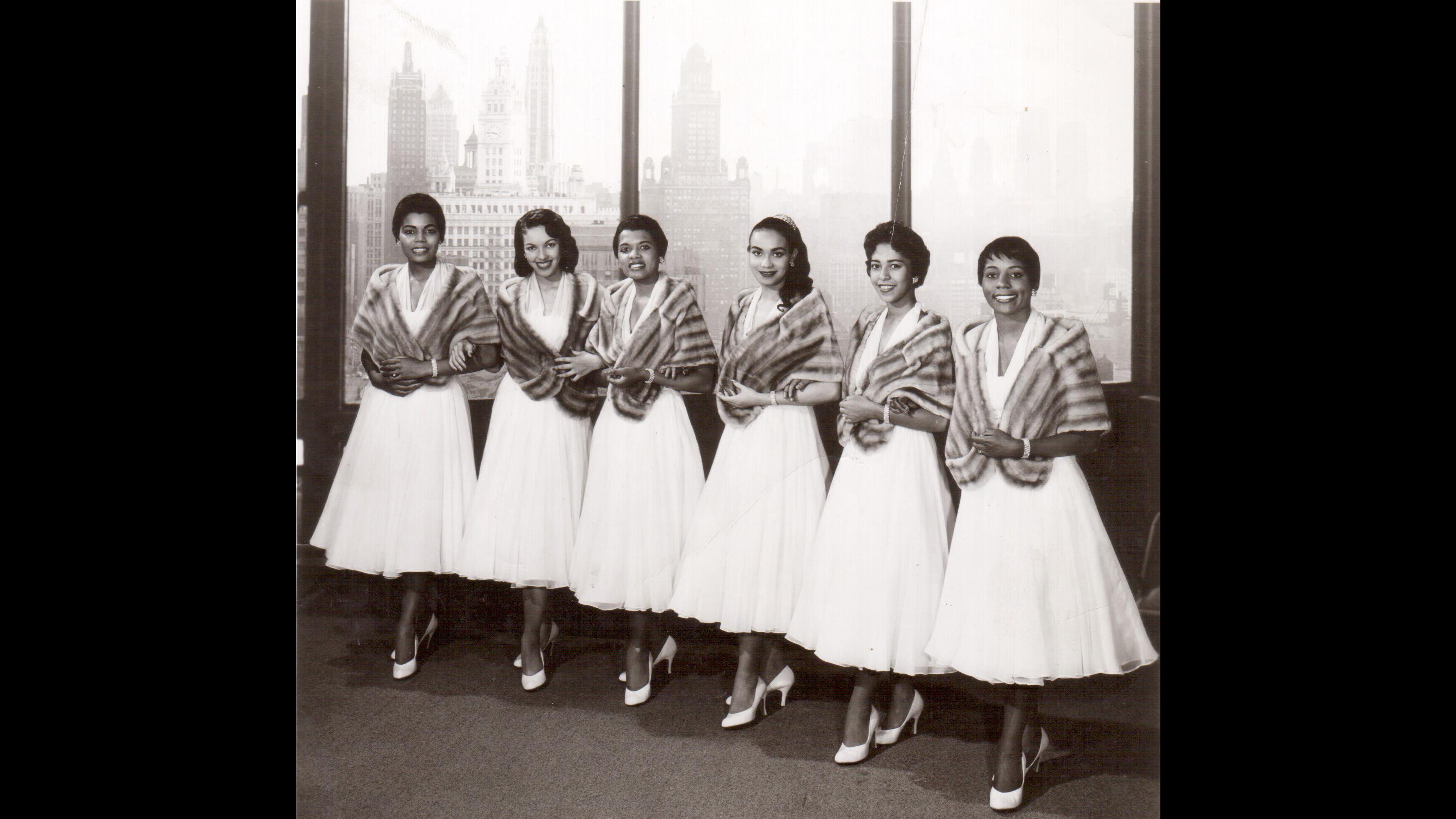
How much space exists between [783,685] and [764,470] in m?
0.60

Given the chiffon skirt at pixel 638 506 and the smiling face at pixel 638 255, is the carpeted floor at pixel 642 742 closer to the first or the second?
the chiffon skirt at pixel 638 506

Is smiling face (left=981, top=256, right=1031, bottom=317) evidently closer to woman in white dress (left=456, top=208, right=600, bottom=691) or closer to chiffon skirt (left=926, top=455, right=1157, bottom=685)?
chiffon skirt (left=926, top=455, right=1157, bottom=685)

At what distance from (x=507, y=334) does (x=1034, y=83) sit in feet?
5.12

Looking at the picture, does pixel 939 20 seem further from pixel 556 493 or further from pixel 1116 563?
pixel 556 493

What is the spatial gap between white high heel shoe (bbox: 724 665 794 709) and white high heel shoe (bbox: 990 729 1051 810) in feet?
1.89

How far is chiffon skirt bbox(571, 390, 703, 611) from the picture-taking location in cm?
293

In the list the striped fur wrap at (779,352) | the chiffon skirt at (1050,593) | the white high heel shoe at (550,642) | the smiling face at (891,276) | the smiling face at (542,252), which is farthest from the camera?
the white high heel shoe at (550,642)

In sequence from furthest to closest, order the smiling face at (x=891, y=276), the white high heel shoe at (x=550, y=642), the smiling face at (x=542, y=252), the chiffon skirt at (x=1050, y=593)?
1. the white high heel shoe at (x=550, y=642)
2. the smiling face at (x=542, y=252)
3. the smiling face at (x=891, y=276)
4. the chiffon skirt at (x=1050, y=593)

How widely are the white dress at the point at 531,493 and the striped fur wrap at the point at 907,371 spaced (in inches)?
31.2

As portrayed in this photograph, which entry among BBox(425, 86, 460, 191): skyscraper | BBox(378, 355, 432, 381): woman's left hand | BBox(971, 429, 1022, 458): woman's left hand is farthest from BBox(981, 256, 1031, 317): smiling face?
BBox(378, 355, 432, 381): woman's left hand

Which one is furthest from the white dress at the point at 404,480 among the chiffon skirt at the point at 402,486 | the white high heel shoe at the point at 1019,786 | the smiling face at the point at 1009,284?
the white high heel shoe at the point at 1019,786

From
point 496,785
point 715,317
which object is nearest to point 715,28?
point 715,317

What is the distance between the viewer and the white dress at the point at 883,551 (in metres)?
2.70

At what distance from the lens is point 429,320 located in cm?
294
